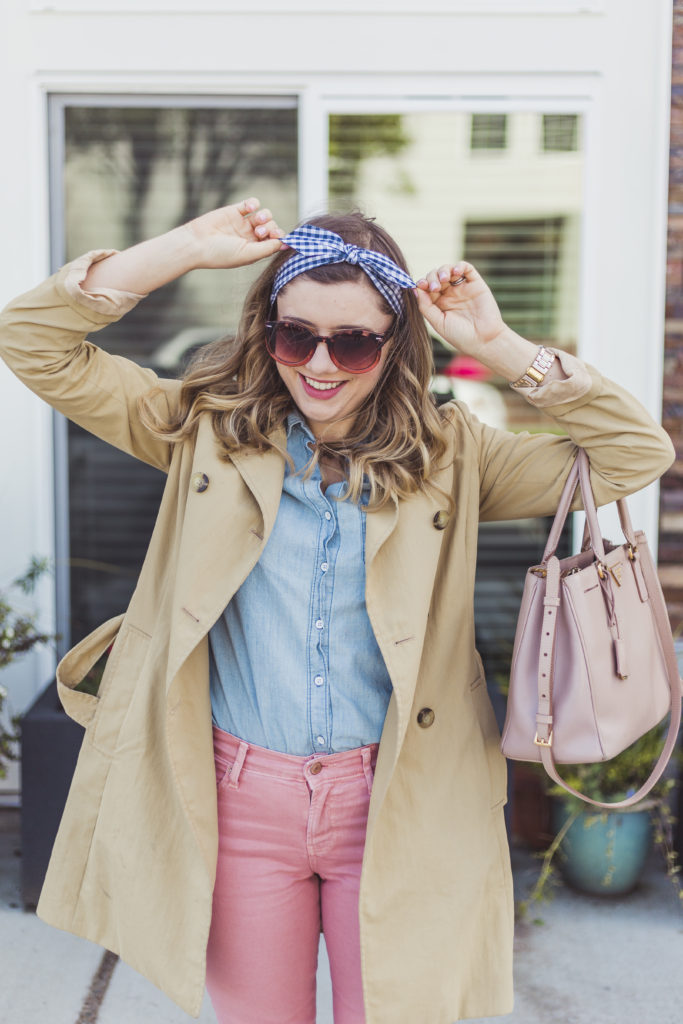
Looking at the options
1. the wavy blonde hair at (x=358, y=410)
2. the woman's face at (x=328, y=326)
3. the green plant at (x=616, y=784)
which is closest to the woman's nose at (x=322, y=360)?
the woman's face at (x=328, y=326)

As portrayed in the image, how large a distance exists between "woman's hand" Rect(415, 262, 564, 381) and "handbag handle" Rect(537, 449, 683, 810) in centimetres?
21

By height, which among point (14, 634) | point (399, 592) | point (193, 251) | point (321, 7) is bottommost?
point (14, 634)

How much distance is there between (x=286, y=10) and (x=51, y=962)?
3091 millimetres

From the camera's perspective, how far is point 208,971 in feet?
6.23

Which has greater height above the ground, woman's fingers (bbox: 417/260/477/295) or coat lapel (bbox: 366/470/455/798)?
woman's fingers (bbox: 417/260/477/295)

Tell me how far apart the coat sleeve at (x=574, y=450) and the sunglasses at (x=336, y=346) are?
0.28 m

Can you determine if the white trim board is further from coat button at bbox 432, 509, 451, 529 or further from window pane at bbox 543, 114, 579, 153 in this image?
coat button at bbox 432, 509, 451, 529

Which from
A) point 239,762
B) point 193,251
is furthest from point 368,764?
point 193,251

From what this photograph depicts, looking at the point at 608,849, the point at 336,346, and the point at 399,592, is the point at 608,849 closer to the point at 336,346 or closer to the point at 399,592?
the point at 399,592

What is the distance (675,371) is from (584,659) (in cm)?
217

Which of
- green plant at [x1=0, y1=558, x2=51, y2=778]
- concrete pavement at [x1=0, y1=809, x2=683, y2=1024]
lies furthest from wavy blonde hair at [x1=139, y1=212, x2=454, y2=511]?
concrete pavement at [x1=0, y1=809, x2=683, y2=1024]

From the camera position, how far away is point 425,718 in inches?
70.9

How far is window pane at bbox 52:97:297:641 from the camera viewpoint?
12.1 feet

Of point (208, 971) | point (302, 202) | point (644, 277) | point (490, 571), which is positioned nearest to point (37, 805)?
point (208, 971)
